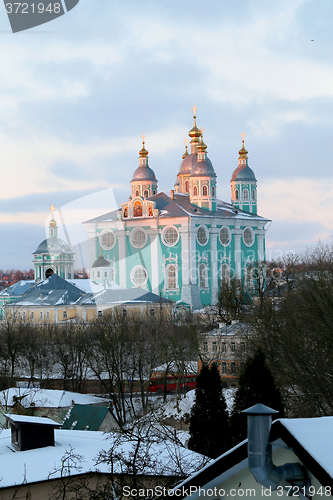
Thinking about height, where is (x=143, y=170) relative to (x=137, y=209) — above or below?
above

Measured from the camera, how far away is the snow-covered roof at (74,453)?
9.47 meters

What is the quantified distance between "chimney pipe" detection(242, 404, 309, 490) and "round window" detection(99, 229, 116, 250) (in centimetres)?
5233

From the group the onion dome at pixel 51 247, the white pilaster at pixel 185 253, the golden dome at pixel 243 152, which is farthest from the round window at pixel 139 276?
the golden dome at pixel 243 152

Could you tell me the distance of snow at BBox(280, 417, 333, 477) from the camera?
3.73 meters

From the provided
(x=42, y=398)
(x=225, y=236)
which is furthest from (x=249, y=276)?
(x=42, y=398)

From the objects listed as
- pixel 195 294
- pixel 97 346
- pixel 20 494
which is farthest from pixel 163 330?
pixel 20 494

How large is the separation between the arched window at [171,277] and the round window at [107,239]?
5.64 metres

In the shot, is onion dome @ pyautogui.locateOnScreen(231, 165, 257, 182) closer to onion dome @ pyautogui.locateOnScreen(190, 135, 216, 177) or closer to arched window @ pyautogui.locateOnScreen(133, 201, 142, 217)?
onion dome @ pyautogui.locateOnScreen(190, 135, 216, 177)

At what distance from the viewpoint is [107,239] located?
185 ft

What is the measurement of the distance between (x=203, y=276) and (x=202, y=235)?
10.7 feet

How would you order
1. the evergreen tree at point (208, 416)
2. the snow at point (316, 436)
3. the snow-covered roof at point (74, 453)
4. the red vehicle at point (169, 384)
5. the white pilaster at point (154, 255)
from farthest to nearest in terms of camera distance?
the white pilaster at point (154, 255) < the red vehicle at point (169, 384) < the evergreen tree at point (208, 416) < the snow-covered roof at point (74, 453) < the snow at point (316, 436)

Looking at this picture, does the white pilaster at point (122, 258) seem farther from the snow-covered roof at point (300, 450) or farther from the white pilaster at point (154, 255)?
the snow-covered roof at point (300, 450)

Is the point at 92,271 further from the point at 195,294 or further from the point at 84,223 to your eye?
the point at 195,294

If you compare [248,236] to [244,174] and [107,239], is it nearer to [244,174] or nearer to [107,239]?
[244,174]
